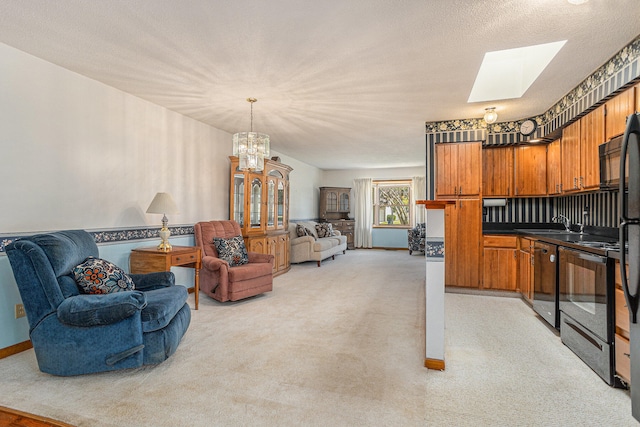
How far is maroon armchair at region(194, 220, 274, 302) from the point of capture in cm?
393

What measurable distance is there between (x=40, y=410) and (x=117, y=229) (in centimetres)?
199

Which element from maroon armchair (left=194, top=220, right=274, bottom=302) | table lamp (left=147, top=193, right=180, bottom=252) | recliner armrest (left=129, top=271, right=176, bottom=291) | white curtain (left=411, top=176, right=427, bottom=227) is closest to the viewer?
recliner armrest (left=129, top=271, right=176, bottom=291)

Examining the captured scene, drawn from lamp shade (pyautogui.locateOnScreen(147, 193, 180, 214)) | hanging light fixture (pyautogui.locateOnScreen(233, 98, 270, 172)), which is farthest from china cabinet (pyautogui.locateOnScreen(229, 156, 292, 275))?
lamp shade (pyautogui.locateOnScreen(147, 193, 180, 214))

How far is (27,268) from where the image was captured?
216 centimetres

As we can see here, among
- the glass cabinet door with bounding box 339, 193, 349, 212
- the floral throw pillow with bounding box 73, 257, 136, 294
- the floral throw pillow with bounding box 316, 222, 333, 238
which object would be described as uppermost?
the glass cabinet door with bounding box 339, 193, 349, 212

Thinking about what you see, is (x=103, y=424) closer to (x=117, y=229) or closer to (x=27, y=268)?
(x=27, y=268)

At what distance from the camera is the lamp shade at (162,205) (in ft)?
11.6

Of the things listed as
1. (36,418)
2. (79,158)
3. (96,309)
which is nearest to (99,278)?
(96,309)

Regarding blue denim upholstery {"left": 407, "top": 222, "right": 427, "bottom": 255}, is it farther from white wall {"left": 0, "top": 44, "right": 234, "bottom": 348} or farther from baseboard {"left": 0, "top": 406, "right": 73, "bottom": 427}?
baseboard {"left": 0, "top": 406, "right": 73, "bottom": 427}

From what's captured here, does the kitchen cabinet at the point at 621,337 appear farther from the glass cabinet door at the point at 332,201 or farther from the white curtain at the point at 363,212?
the white curtain at the point at 363,212

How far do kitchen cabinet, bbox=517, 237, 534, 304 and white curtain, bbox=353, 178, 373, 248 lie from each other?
561cm

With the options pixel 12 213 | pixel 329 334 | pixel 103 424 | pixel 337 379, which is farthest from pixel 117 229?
pixel 337 379

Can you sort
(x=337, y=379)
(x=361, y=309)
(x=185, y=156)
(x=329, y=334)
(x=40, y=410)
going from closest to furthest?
(x=40, y=410) < (x=337, y=379) < (x=329, y=334) < (x=361, y=309) < (x=185, y=156)

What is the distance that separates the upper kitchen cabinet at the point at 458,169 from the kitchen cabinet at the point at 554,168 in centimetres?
84
